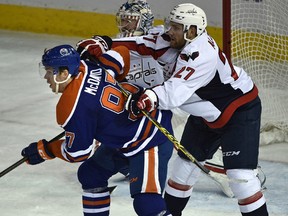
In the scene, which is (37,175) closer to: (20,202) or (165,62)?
(20,202)

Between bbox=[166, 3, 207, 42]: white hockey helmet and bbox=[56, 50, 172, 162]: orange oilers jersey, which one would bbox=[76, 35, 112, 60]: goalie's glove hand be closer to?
bbox=[56, 50, 172, 162]: orange oilers jersey

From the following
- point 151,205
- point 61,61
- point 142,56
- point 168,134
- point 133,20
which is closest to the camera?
point 61,61

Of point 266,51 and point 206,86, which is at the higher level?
point 206,86

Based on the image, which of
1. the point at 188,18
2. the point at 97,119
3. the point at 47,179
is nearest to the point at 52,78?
the point at 97,119

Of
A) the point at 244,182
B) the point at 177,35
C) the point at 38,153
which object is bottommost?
the point at 244,182

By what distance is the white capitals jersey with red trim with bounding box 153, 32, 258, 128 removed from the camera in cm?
368

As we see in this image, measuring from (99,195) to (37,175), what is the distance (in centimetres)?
123

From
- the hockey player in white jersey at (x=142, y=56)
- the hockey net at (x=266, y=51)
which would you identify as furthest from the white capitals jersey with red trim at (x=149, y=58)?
the hockey net at (x=266, y=51)

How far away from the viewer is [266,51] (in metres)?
6.00

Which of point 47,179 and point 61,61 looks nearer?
point 61,61

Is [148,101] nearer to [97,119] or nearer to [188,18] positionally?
[97,119]

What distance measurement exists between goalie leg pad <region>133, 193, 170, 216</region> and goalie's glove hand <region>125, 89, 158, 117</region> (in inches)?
12.9

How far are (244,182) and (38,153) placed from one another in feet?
2.90

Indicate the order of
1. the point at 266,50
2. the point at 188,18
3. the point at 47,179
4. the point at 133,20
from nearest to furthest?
the point at 188,18, the point at 133,20, the point at 47,179, the point at 266,50
